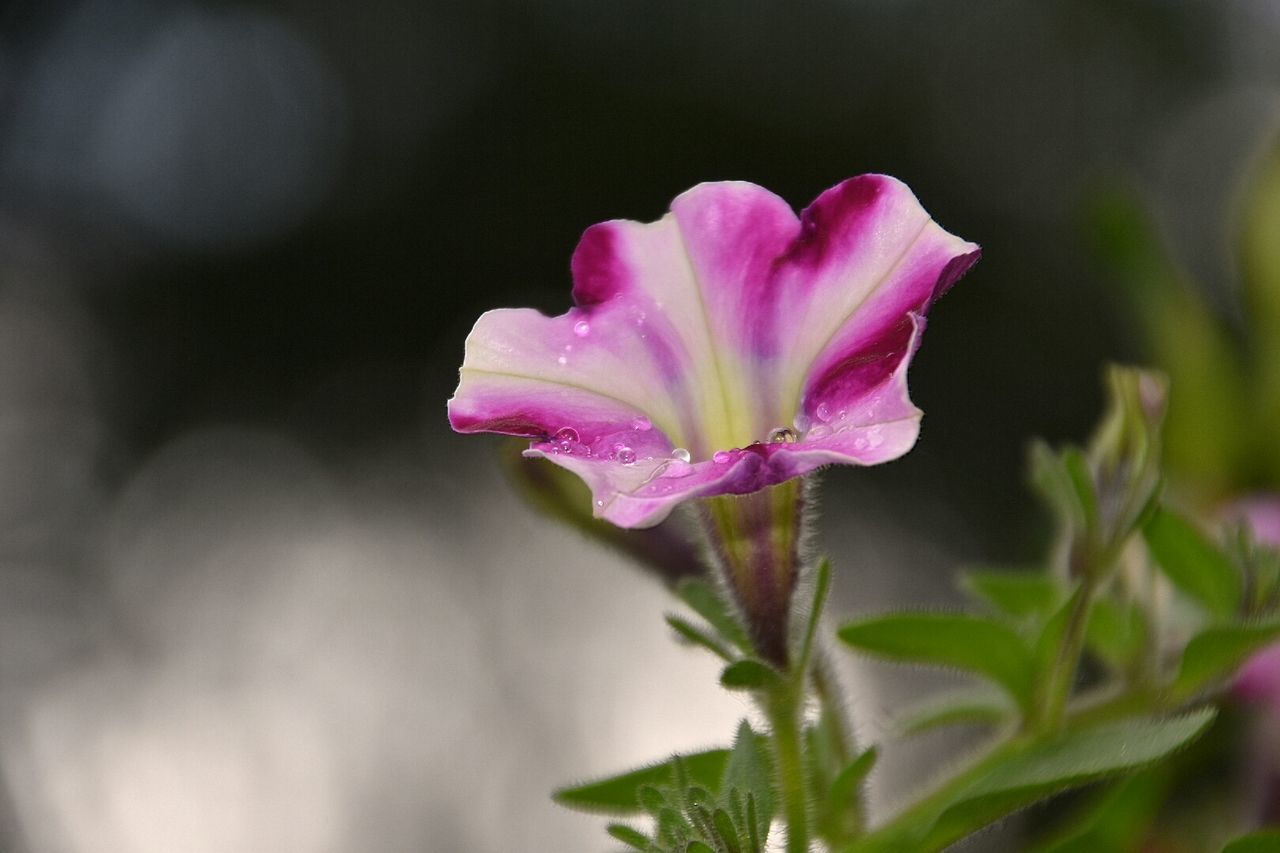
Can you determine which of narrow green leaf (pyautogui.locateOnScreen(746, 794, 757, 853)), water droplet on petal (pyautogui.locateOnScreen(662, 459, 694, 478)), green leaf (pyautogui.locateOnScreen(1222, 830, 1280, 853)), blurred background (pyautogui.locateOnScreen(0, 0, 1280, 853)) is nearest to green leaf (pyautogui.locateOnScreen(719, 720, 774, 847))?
narrow green leaf (pyautogui.locateOnScreen(746, 794, 757, 853))

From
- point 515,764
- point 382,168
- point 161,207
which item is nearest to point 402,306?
point 382,168

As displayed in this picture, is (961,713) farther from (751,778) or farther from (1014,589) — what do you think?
(751,778)

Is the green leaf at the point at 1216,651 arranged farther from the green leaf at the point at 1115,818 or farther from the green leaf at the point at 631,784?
the green leaf at the point at 631,784

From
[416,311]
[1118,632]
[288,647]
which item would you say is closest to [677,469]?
[1118,632]

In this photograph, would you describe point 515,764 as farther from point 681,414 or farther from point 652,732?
point 681,414

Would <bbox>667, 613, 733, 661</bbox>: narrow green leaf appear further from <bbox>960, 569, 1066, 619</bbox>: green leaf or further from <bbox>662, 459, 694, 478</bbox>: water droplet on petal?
<bbox>960, 569, 1066, 619</bbox>: green leaf

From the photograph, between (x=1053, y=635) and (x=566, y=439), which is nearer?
(x=566, y=439)
